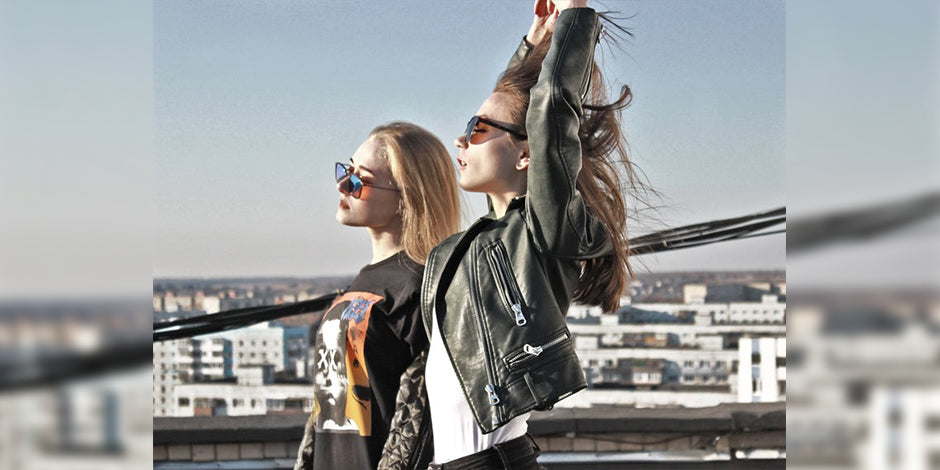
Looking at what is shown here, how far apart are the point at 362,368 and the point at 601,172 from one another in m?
0.52

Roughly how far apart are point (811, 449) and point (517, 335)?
61 cm

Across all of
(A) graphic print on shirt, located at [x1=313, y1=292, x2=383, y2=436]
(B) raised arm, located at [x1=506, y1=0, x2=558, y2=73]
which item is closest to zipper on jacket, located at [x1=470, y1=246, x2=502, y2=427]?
(A) graphic print on shirt, located at [x1=313, y1=292, x2=383, y2=436]

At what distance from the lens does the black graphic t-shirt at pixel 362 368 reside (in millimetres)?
1662

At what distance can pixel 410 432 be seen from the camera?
1625mm

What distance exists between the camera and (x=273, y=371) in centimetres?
368

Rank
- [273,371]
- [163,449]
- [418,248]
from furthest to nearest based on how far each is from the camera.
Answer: [273,371] < [163,449] < [418,248]

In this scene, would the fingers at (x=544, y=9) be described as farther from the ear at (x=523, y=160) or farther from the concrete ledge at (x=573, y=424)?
the concrete ledge at (x=573, y=424)

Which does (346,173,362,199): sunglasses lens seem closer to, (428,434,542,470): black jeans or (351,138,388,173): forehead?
(351,138,388,173): forehead

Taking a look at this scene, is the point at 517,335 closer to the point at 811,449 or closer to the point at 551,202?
the point at 551,202

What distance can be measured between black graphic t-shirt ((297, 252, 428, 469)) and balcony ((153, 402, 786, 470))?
1.33m

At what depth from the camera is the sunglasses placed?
181 cm

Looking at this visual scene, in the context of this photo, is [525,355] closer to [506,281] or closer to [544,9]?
[506,281]

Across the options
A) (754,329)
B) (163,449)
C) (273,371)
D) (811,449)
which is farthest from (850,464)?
(754,329)

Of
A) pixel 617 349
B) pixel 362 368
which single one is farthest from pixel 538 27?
pixel 617 349
